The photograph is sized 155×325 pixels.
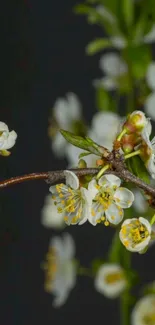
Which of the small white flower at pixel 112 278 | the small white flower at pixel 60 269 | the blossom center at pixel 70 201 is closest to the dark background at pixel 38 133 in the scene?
the small white flower at pixel 60 269

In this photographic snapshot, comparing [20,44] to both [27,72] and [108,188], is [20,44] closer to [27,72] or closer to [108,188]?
[27,72]

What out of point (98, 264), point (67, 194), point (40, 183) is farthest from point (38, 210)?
point (67, 194)

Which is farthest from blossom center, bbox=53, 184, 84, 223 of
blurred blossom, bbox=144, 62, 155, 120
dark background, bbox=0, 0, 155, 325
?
dark background, bbox=0, 0, 155, 325

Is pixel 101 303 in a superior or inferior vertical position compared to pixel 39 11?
inferior

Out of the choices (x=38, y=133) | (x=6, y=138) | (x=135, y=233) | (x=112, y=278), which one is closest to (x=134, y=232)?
(x=135, y=233)

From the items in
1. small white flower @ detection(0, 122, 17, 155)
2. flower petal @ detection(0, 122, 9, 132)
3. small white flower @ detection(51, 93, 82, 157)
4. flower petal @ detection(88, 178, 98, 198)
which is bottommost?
flower petal @ detection(88, 178, 98, 198)

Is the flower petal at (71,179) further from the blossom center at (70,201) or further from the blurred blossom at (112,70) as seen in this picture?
the blurred blossom at (112,70)

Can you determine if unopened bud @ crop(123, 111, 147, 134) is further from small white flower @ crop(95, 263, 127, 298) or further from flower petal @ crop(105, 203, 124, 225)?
small white flower @ crop(95, 263, 127, 298)
